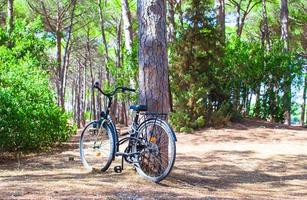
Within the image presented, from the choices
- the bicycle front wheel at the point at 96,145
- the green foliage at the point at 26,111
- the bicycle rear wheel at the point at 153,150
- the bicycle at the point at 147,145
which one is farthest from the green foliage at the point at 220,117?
the bicycle rear wheel at the point at 153,150

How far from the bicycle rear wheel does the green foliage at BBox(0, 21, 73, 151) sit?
3.08 metres

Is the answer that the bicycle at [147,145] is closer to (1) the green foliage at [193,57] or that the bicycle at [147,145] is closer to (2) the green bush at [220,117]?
(1) the green foliage at [193,57]

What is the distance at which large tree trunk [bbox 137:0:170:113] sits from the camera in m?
4.87

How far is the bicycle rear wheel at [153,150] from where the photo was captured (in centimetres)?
452

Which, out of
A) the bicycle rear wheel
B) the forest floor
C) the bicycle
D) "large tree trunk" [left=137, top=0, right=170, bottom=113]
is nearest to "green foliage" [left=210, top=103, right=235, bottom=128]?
the forest floor

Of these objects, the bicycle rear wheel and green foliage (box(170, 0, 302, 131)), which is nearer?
the bicycle rear wheel

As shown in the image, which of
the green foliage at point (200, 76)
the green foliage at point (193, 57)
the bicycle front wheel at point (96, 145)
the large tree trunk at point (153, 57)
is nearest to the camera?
the large tree trunk at point (153, 57)

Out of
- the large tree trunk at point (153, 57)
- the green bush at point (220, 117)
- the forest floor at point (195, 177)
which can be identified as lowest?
the forest floor at point (195, 177)

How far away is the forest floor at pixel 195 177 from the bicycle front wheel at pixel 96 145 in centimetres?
17

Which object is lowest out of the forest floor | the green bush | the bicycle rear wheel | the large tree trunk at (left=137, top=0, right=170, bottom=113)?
the forest floor

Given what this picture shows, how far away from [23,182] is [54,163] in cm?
186

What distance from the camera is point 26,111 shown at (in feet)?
24.5

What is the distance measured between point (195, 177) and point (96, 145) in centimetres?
129

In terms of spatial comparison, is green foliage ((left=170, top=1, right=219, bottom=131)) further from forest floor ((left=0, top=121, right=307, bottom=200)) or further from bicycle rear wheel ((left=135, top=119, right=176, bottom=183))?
bicycle rear wheel ((left=135, top=119, right=176, bottom=183))
